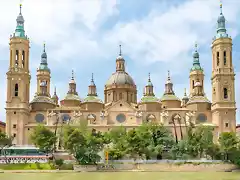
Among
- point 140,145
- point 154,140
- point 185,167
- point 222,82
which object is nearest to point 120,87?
point 222,82

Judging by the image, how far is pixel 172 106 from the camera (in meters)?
99.4

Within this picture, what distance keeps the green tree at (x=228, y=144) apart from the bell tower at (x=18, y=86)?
116 ft

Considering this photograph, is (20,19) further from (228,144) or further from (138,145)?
(228,144)

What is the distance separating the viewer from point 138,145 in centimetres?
7300

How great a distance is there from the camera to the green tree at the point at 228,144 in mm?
72825

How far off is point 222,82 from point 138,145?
26887 mm

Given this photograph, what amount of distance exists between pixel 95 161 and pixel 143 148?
7.68m

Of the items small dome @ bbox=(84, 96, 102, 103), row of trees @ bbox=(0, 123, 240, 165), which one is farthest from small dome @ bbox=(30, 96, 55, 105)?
row of trees @ bbox=(0, 123, 240, 165)

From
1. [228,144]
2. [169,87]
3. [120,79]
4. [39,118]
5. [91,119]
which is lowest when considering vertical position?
[228,144]

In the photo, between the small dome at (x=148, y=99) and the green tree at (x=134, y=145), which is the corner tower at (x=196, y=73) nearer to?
the small dome at (x=148, y=99)

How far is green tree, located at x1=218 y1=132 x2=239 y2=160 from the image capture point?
Result: 72825 millimetres

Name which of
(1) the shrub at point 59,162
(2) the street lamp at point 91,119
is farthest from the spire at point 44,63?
(1) the shrub at point 59,162

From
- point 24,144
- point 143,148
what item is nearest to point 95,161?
point 143,148

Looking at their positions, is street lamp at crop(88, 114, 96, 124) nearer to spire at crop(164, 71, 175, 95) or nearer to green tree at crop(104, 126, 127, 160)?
green tree at crop(104, 126, 127, 160)
